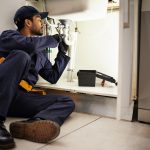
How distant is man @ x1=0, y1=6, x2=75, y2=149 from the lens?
3.63 ft

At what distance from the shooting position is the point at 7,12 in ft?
5.75

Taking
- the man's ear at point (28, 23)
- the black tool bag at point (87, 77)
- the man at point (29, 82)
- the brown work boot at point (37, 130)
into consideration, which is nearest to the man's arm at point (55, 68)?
the man at point (29, 82)

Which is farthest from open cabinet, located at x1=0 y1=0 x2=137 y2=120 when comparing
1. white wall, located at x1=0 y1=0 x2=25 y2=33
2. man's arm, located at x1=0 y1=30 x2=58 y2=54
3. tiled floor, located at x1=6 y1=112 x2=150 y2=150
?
man's arm, located at x1=0 y1=30 x2=58 y2=54

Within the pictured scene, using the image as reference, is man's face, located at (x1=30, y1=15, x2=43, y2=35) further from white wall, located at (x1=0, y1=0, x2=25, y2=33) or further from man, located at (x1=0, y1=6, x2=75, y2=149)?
white wall, located at (x1=0, y1=0, x2=25, y2=33)

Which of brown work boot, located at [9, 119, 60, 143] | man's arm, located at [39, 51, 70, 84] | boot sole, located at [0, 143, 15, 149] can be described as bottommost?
boot sole, located at [0, 143, 15, 149]

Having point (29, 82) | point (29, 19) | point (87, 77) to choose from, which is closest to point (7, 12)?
point (29, 19)

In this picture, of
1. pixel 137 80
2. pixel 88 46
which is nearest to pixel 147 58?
pixel 137 80

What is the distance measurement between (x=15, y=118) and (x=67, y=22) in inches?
33.1

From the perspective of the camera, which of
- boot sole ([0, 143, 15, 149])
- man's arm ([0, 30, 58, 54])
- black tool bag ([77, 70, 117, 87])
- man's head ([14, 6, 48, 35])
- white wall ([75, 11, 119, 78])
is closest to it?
boot sole ([0, 143, 15, 149])

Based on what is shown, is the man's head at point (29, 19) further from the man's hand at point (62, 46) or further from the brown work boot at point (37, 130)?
the brown work boot at point (37, 130)

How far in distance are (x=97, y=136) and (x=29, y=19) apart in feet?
2.91

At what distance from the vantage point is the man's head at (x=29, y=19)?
163 cm

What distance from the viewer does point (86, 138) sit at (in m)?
1.20

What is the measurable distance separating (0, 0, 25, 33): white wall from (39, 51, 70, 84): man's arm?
38 centimetres
